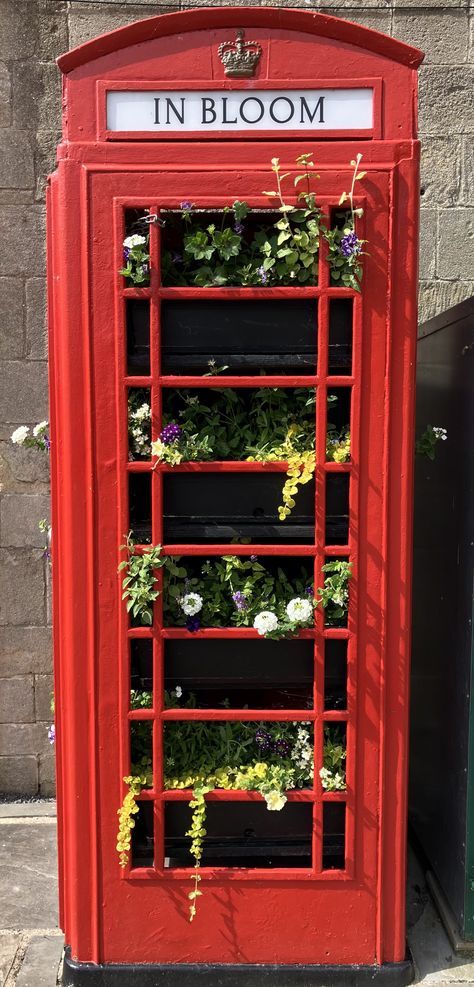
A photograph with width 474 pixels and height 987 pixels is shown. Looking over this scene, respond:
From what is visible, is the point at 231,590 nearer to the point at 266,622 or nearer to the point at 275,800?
the point at 266,622

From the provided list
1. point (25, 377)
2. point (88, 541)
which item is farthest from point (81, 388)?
point (25, 377)

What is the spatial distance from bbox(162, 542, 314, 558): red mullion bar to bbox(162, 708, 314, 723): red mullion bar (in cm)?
49

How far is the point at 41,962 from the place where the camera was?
8.27ft

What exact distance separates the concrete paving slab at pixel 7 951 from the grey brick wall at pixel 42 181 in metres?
1.27

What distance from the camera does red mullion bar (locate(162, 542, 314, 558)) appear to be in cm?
215

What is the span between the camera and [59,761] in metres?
2.45

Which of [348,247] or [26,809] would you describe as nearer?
[348,247]

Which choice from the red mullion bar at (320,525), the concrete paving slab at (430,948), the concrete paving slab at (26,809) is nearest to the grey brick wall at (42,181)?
the concrete paving slab at (26,809)

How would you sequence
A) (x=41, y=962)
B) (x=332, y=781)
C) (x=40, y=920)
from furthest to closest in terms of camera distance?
(x=40, y=920) → (x=41, y=962) → (x=332, y=781)

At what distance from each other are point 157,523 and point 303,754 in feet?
2.81

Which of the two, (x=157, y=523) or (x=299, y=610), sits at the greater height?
(x=157, y=523)

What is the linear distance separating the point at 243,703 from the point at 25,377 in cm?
189

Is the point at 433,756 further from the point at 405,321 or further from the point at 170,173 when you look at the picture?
the point at 170,173

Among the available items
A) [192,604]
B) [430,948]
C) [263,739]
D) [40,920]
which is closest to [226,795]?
[263,739]
